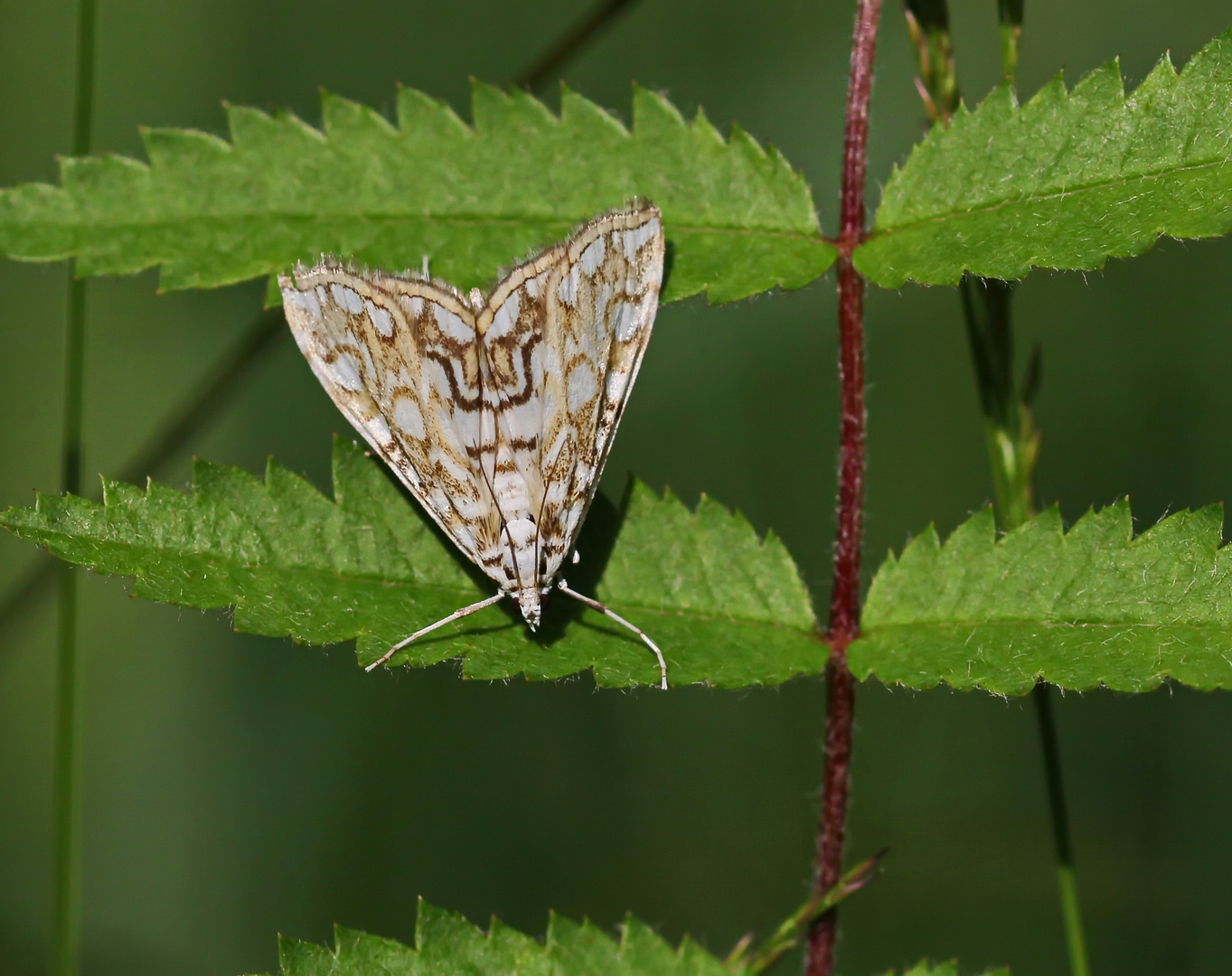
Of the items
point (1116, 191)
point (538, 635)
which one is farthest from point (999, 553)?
point (538, 635)

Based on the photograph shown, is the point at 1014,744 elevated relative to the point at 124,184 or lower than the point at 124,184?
lower

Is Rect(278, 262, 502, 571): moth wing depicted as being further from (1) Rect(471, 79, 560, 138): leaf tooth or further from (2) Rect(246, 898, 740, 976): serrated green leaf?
(2) Rect(246, 898, 740, 976): serrated green leaf

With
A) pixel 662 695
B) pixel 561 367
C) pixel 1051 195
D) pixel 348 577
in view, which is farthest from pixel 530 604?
pixel 662 695

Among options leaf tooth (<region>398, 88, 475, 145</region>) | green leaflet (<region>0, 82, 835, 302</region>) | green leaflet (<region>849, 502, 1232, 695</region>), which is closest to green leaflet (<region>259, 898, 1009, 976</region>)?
green leaflet (<region>849, 502, 1232, 695</region>)

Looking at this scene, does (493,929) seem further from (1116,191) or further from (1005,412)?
(1116,191)

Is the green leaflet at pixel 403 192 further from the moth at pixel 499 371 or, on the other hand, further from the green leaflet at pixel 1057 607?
the green leaflet at pixel 1057 607

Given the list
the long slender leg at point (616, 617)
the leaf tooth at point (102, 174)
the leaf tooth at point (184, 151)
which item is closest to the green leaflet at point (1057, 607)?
the long slender leg at point (616, 617)

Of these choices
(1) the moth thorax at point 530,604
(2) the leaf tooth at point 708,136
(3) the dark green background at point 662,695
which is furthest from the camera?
(3) the dark green background at point 662,695

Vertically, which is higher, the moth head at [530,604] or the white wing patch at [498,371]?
the white wing patch at [498,371]
